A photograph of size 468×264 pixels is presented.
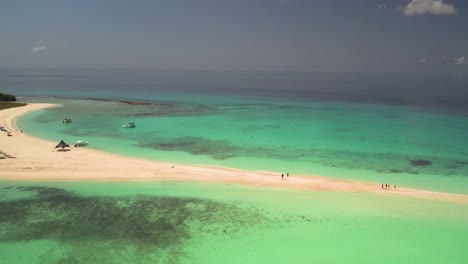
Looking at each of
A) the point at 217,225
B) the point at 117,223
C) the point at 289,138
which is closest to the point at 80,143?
the point at 117,223

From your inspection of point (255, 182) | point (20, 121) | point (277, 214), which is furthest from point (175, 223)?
point (20, 121)

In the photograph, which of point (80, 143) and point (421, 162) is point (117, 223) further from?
point (421, 162)

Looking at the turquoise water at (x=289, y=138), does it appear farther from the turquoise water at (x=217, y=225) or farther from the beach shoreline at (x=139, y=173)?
the turquoise water at (x=217, y=225)

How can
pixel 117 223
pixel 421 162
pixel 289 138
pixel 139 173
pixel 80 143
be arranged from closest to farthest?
pixel 117 223
pixel 139 173
pixel 421 162
pixel 80 143
pixel 289 138

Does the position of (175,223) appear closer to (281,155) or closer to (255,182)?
(255,182)

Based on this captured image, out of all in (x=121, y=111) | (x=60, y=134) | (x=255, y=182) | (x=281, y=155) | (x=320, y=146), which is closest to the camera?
(x=255, y=182)

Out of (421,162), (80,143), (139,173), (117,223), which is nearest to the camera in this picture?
(117,223)
